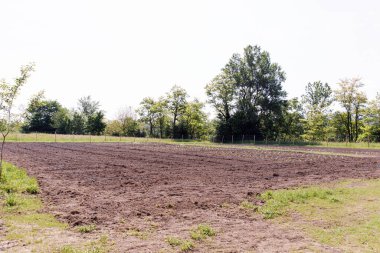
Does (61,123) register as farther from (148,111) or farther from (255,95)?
(255,95)

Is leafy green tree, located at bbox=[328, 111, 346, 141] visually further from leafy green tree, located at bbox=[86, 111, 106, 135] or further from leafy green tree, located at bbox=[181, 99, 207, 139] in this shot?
leafy green tree, located at bbox=[86, 111, 106, 135]

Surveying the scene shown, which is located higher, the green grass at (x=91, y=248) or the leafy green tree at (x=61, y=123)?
the leafy green tree at (x=61, y=123)

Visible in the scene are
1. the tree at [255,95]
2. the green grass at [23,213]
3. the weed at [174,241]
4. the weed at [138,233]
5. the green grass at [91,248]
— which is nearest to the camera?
the green grass at [91,248]

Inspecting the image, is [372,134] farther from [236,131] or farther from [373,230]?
[373,230]

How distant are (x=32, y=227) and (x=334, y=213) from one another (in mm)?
8488

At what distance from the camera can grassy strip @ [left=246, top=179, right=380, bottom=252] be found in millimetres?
6930

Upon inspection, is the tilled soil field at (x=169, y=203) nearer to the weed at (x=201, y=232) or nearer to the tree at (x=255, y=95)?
the weed at (x=201, y=232)

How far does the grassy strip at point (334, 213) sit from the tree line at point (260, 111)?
59.8 metres

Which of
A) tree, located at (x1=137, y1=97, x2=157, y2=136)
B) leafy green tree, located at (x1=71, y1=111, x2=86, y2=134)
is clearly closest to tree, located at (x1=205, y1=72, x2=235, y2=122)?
tree, located at (x1=137, y1=97, x2=157, y2=136)

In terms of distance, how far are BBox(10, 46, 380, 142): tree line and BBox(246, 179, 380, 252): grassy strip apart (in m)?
59.8

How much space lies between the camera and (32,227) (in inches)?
292

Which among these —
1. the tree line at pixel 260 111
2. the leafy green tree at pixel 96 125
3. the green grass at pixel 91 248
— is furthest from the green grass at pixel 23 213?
the leafy green tree at pixel 96 125

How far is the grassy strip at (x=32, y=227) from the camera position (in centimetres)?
614

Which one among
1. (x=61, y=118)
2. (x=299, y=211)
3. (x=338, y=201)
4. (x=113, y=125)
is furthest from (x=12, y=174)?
(x=61, y=118)
